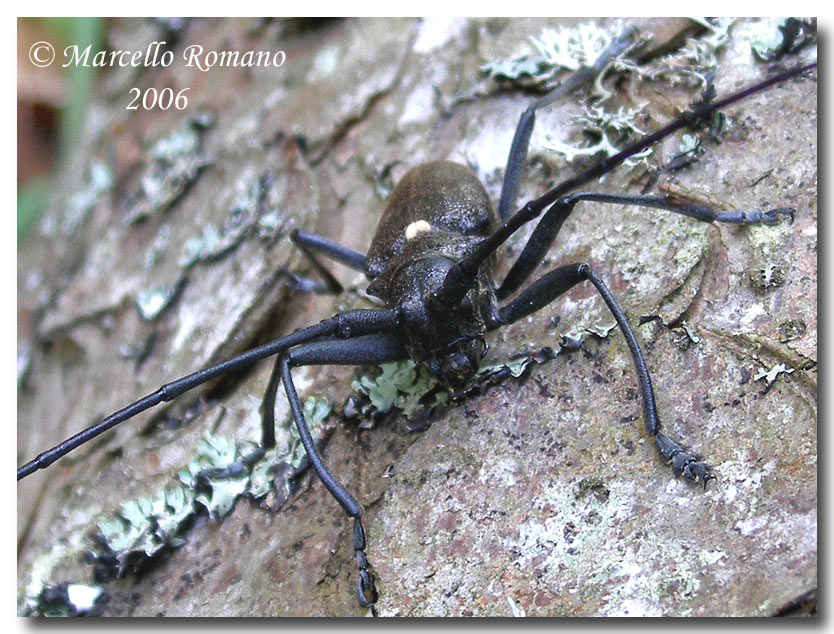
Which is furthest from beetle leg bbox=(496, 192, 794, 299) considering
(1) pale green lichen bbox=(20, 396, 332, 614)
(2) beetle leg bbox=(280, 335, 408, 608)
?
(1) pale green lichen bbox=(20, 396, 332, 614)

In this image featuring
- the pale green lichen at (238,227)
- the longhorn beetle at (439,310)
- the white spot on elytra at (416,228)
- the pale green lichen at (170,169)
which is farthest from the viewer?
the pale green lichen at (170,169)

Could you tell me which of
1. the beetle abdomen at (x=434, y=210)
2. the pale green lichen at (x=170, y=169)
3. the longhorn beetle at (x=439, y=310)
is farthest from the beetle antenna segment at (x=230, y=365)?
the pale green lichen at (x=170, y=169)

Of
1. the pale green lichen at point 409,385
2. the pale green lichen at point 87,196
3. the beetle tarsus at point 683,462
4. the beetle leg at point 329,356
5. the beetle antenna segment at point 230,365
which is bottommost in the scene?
the beetle tarsus at point 683,462

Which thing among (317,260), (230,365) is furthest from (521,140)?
(230,365)

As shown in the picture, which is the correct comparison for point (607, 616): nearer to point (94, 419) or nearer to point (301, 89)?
point (94, 419)

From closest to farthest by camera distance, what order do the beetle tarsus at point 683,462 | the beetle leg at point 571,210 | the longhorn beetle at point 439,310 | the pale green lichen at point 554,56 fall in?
the beetle tarsus at point 683,462
the longhorn beetle at point 439,310
the beetle leg at point 571,210
the pale green lichen at point 554,56

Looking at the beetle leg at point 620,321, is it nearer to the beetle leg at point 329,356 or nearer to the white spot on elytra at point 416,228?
the beetle leg at point 329,356

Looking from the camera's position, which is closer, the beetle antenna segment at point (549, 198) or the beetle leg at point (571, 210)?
the beetle antenna segment at point (549, 198)

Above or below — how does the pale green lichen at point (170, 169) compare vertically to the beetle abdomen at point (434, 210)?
above
